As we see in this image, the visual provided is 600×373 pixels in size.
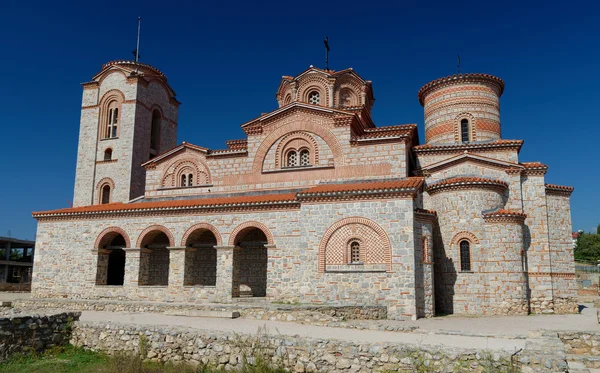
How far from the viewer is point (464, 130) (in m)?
20.7

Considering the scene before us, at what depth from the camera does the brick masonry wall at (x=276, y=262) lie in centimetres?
1425

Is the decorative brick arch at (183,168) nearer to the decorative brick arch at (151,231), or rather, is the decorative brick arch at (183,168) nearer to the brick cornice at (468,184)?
the decorative brick arch at (151,231)

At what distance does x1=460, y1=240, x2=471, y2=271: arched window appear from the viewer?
647 inches

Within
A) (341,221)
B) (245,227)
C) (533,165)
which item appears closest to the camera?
(341,221)

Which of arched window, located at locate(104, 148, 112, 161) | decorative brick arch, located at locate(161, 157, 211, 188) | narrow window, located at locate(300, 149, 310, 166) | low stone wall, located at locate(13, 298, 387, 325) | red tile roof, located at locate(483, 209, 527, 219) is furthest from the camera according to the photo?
arched window, located at locate(104, 148, 112, 161)

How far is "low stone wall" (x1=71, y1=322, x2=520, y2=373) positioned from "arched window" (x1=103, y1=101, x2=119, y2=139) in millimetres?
15892

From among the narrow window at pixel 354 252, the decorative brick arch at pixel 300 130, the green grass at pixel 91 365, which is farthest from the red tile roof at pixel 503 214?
the green grass at pixel 91 365

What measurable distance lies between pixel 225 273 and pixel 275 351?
29.3ft

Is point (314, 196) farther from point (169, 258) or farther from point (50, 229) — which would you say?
point (50, 229)

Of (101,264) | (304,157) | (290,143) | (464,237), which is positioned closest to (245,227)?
(304,157)

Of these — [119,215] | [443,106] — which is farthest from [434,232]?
[119,215]

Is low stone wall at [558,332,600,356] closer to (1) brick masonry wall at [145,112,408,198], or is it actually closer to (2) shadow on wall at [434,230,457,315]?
(2) shadow on wall at [434,230,457,315]

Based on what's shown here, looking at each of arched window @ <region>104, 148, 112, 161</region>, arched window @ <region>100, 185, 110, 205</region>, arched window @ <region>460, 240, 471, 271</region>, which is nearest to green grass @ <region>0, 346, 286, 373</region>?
arched window @ <region>460, 240, 471, 271</region>

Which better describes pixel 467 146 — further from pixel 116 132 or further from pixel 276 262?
pixel 116 132
